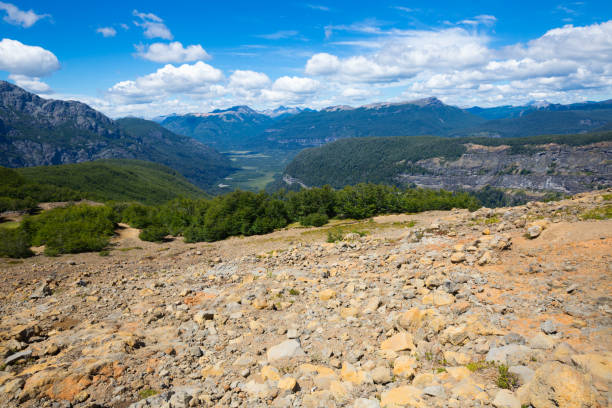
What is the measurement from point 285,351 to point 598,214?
2028cm

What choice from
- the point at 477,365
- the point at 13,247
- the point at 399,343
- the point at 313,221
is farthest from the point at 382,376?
the point at 313,221

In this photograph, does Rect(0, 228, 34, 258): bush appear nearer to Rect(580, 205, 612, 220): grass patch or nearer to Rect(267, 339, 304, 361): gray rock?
Rect(267, 339, 304, 361): gray rock

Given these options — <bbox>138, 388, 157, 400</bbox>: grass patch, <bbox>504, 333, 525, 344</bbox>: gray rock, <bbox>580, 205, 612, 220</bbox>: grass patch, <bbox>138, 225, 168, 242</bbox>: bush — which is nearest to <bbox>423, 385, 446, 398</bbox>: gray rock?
<bbox>504, 333, 525, 344</bbox>: gray rock

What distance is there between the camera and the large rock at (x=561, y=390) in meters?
5.40

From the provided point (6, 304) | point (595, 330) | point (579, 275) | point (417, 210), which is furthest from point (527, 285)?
point (417, 210)

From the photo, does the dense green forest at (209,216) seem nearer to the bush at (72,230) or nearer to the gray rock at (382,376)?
the bush at (72,230)

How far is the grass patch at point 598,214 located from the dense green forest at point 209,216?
24.1 metres

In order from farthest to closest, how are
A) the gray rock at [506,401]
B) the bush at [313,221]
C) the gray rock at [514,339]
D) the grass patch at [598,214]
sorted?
1. the bush at [313,221]
2. the grass patch at [598,214]
3. the gray rock at [514,339]
4. the gray rock at [506,401]

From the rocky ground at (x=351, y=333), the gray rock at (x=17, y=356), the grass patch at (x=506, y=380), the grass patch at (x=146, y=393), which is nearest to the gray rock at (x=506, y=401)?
the rocky ground at (x=351, y=333)

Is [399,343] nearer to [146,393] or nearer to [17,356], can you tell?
[146,393]

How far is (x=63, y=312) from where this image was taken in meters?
14.1

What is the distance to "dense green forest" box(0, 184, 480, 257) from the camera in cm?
3219

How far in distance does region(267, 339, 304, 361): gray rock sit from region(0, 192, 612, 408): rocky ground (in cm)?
5

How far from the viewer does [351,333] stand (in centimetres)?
1008
